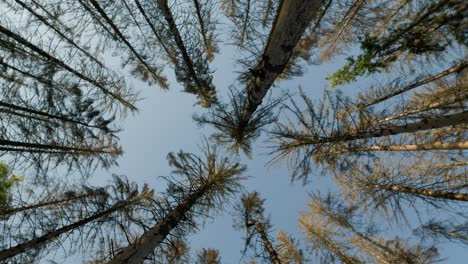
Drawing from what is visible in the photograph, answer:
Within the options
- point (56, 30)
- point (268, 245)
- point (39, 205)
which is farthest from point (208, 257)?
point (56, 30)

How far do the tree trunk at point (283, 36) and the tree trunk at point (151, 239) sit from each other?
8.23 feet

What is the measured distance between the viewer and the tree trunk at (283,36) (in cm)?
347

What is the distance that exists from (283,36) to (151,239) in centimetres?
346

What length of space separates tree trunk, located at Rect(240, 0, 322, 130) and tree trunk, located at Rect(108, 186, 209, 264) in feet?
8.23

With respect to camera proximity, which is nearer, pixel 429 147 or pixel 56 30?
pixel 429 147

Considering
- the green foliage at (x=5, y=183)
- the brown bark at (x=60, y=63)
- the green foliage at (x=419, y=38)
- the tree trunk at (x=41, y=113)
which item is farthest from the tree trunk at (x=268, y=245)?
the green foliage at (x=5, y=183)

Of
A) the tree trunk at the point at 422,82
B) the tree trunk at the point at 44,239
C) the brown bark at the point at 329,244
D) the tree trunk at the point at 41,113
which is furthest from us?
the brown bark at the point at 329,244

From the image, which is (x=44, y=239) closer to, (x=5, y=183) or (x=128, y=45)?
(x=5, y=183)

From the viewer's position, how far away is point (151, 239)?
454cm

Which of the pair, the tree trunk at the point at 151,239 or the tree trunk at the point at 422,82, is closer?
the tree trunk at the point at 151,239

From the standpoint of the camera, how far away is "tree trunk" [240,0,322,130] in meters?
3.47

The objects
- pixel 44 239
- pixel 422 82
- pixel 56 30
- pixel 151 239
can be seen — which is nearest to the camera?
pixel 151 239

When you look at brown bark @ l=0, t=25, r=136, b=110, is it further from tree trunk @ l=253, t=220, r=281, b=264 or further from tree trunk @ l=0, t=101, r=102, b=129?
tree trunk @ l=253, t=220, r=281, b=264

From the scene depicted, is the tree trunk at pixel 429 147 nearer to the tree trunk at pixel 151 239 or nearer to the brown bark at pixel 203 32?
the tree trunk at pixel 151 239
